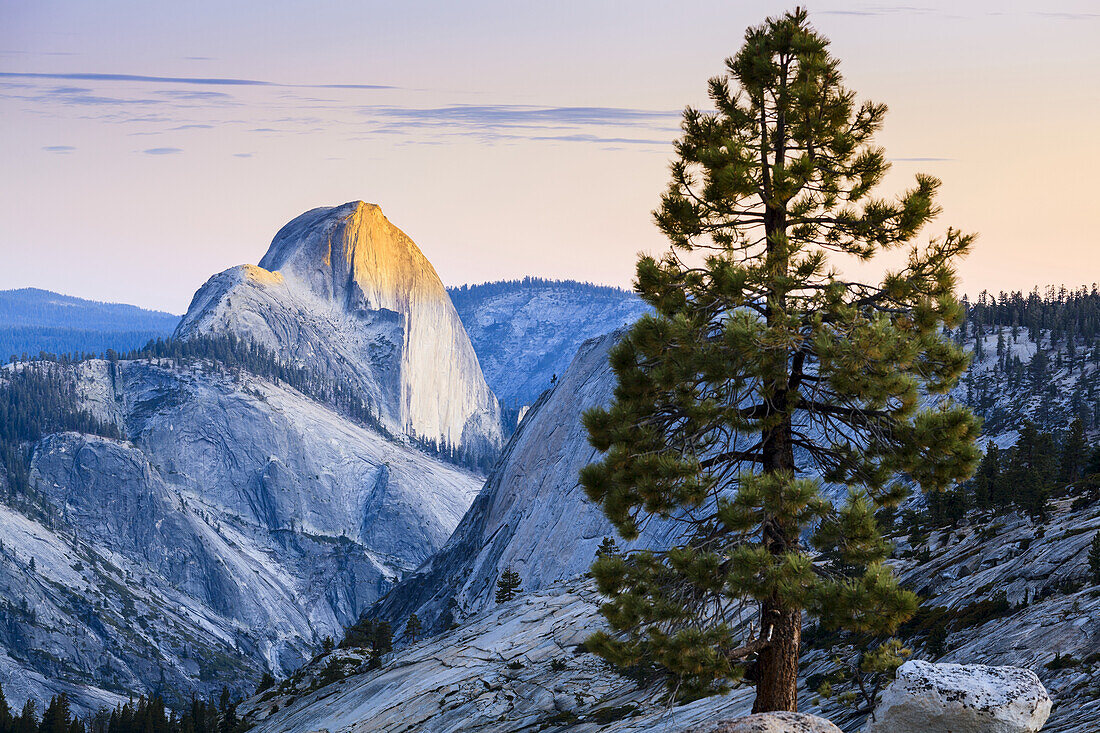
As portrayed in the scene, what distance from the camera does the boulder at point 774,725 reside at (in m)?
16.9

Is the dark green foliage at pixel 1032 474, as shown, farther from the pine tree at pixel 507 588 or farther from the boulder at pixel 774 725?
the pine tree at pixel 507 588

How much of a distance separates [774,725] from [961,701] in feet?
19.4

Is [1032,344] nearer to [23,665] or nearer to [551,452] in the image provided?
[551,452]

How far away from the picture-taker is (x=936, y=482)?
68.1ft

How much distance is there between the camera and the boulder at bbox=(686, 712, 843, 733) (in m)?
16.9

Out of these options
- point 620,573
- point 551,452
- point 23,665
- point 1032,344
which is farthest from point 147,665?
point 620,573

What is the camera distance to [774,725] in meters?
17.0

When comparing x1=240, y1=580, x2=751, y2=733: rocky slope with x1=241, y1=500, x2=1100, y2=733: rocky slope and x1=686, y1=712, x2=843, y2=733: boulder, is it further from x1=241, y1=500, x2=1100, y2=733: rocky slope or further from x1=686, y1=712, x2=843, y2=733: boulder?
x1=686, y1=712, x2=843, y2=733: boulder

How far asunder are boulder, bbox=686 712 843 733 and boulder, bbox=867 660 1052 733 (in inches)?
172

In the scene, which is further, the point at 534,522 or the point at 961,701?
the point at 534,522

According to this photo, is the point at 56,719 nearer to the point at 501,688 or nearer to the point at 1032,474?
the point at 501,688

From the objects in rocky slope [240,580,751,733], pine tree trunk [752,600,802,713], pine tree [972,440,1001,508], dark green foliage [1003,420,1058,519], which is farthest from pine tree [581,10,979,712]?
pine tree [972,440,1001,508]

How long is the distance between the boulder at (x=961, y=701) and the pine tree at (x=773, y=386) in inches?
63.3

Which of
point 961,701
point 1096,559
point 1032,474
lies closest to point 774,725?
point 961,701
